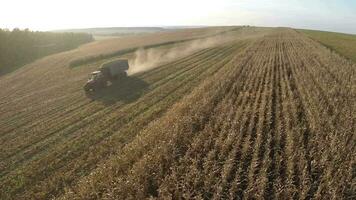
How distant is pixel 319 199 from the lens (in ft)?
34.7

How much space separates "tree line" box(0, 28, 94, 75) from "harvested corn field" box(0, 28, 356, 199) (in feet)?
106

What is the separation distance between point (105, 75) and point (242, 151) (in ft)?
66.0

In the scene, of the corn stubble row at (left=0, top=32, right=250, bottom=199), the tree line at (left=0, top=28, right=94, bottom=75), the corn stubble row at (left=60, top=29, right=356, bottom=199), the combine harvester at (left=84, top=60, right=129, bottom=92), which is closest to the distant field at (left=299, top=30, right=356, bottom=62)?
the corn stubble row at (left=60, top=29, right=356, bottom=199)

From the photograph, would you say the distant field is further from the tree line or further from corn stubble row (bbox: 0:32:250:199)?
the tree line

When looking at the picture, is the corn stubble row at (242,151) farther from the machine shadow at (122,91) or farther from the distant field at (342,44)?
the distant field at (342,44)

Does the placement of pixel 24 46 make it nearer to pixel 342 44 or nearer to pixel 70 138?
pixel 70 138

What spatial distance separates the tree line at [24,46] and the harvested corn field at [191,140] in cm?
3241

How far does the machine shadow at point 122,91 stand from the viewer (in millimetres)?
25594

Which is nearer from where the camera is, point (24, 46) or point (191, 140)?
point (191, 140)

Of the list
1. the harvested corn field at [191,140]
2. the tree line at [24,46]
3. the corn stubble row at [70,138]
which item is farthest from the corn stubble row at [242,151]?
the tree line at [24,46]

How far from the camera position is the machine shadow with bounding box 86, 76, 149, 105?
84.0 ft

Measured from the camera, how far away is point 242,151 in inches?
546

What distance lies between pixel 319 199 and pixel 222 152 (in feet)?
13.9

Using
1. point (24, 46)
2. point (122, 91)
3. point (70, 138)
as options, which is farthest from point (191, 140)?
point (24, 46)
